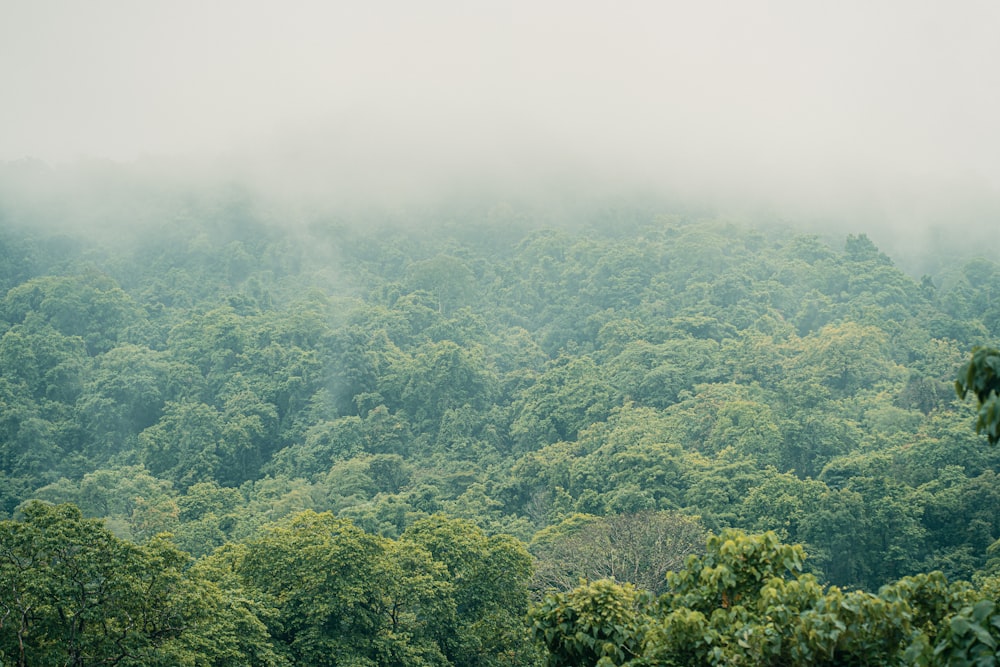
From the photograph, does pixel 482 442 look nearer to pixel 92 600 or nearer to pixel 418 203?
pixel 92 600

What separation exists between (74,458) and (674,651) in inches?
2152

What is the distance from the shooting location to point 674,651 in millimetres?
8750

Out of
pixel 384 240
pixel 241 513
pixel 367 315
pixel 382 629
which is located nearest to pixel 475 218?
pixel 384 240

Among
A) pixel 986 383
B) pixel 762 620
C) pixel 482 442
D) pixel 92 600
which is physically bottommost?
pixel 482 442

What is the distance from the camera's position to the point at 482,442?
184ft

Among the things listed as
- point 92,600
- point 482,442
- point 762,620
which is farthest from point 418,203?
point 762,620

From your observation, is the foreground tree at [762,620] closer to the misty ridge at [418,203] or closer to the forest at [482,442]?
the forest at [482,442]

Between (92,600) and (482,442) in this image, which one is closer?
(92,600)

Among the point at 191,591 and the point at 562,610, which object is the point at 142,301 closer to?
the point at 191,591

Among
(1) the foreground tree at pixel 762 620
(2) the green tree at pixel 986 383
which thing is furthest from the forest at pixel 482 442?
(2) the green tree at pixel 986 383

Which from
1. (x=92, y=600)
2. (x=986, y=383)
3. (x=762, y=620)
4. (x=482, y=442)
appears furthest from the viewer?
(x=482, y=442)

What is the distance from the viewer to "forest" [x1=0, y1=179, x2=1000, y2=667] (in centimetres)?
1742

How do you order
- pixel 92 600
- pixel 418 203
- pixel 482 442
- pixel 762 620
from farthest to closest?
pixel 418 203, pixel 482 442, pixel 92 600, pixel 762 620

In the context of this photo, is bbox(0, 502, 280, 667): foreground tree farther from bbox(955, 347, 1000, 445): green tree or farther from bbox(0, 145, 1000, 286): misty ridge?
bbox(0, 145, 1000, 286): misty ridge
